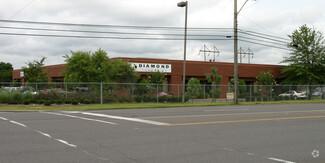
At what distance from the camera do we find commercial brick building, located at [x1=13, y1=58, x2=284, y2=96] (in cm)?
4247

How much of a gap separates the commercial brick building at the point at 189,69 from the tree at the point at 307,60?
3008 millimetres

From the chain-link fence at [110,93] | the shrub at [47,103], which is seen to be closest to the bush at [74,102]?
the chain-link fence at [110,93]

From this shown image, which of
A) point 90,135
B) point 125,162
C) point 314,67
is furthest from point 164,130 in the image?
point 314,67

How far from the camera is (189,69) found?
4653cm

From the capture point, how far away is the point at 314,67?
2071 inches

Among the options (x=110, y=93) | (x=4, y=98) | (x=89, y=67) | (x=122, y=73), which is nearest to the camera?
(x=4, y=98)

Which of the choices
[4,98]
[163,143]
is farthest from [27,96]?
[163,143]

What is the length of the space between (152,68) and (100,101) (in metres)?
15.3

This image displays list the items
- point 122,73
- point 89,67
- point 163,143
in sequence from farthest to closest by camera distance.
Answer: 1. point 89,67
2. point 122,73
3. point 163,143

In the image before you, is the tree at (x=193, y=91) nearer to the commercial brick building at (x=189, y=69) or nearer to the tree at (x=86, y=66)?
the commercial brick building at (x=189, y=69)

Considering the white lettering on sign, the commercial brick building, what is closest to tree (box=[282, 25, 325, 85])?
the commercial brick building

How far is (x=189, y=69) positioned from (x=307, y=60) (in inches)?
817

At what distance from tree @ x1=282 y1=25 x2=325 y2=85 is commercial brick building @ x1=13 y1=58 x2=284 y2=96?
9.87ft

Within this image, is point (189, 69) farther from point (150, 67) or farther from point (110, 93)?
point (110, 93)
